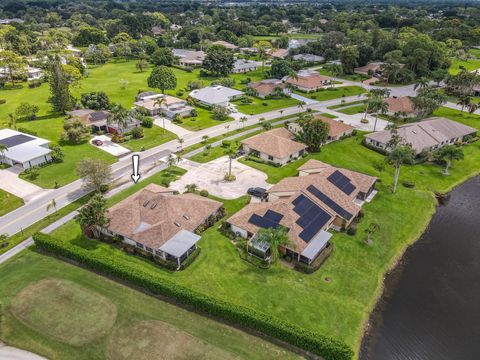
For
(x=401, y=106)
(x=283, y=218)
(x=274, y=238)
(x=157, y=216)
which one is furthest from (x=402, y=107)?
(x=157, y=216)

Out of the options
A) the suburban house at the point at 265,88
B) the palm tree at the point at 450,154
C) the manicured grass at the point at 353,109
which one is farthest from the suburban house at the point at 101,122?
the palm tree at the point at 450,154

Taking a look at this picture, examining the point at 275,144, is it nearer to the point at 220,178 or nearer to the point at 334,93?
the point at 220,178

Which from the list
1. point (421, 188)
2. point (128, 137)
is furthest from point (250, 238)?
point (128, 137)

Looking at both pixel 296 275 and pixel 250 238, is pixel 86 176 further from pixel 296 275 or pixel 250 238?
pixel 296 275

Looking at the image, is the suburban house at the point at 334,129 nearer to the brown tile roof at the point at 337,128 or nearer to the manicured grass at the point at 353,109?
the brown tile roof at the point at 337,128

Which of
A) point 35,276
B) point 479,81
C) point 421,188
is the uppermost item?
point 479,81

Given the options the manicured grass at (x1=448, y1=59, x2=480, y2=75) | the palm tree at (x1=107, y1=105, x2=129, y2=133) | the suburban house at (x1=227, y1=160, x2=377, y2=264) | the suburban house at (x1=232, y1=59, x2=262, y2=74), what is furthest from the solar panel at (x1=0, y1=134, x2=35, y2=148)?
the manicured grass at (x1=448, y1=59, x2=480, y2=75)
